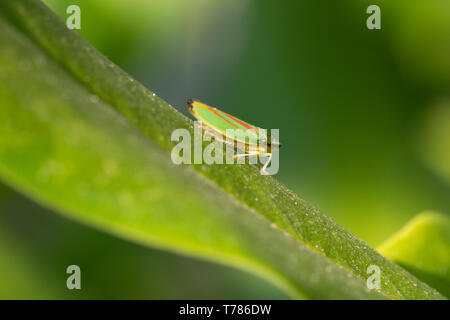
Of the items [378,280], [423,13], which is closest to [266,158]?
[378,280]

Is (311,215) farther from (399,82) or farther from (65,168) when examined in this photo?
(399,82)
